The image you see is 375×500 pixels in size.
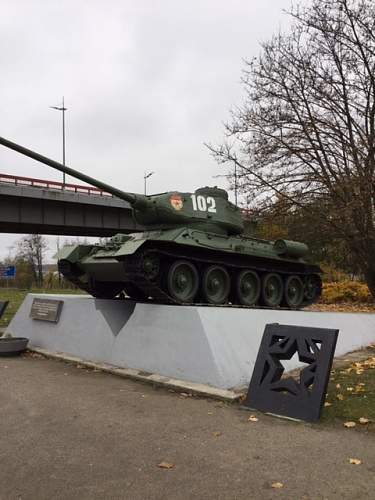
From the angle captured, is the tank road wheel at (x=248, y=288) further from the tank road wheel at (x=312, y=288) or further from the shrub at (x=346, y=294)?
the shrub at (x=346, y=294)

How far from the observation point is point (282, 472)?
3.94 m

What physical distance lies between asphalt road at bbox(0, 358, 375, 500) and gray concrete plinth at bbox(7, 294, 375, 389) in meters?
0.87

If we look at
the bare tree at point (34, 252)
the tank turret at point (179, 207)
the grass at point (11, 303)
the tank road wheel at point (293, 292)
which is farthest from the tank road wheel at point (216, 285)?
the bare tree at point (34, 252)

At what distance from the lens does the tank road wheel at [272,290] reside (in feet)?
36.8

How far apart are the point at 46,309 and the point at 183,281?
3305 millimetres

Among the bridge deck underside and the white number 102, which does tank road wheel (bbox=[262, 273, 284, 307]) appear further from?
the bridge deck underside

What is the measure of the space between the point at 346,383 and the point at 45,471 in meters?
4.56

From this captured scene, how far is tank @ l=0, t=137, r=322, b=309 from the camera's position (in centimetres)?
888

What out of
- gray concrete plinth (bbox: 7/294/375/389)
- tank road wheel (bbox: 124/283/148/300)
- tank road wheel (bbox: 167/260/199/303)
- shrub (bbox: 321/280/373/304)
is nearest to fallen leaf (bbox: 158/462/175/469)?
gray concrete plinth (bbox: 7/294/375/389)

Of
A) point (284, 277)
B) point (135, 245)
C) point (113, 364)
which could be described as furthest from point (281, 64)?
point (113, 364)

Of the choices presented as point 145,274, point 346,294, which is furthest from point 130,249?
point 346,294

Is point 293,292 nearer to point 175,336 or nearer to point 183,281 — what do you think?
point 183,281

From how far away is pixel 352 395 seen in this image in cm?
629

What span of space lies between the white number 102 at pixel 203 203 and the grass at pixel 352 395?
419 centimetres
